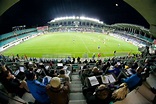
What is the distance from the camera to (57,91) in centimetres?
314

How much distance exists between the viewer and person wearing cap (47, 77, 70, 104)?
9.98 ft

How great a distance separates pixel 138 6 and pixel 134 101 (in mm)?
2450

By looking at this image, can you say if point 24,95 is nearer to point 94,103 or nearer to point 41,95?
point 41,95

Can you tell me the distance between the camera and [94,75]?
4.57m

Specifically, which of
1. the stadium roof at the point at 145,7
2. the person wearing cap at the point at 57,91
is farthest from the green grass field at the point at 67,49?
the person wearing cap at the point at 57,91

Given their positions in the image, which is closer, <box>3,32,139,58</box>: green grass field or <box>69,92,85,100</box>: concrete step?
<box>69,92,85,100</box>: concrete step

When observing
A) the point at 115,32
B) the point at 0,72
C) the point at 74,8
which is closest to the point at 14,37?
the point at 115,32

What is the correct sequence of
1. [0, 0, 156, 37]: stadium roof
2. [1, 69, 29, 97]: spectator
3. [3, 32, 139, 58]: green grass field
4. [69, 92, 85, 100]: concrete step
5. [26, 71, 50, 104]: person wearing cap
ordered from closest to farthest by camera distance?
[26, 71, 50, 104]: person wearing cap < [1, 69, 29, 97]: spectator < [0, 0, 156, 37]: stadium roof < [69, 92, 85, 100]: concrete step < [3, 32, 139, 58]: green grass field

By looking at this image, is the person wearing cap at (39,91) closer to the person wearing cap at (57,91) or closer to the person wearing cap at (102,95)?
the person wearing cap at (57,91)

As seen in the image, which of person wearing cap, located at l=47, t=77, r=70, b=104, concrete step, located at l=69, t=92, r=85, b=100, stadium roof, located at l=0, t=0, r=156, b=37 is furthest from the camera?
concrete step, located at l=69, t=92, r=85, b=100

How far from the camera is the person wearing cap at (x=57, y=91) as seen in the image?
9.98ft

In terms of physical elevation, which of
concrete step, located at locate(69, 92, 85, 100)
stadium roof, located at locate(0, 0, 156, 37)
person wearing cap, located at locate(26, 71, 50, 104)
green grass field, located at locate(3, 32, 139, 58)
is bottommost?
green grass field, located at locate(3, 32, 139, 58)

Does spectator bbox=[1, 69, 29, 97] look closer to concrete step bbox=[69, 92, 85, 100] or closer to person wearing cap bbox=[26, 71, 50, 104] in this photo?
person wearing cap bbox=[26, 71, 50, 104]

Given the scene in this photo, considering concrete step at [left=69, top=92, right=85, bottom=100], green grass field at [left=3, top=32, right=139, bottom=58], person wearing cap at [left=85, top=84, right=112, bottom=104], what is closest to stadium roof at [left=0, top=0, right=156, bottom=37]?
person wearing cap at [left=85, top=84, right=112, bottom=104]
